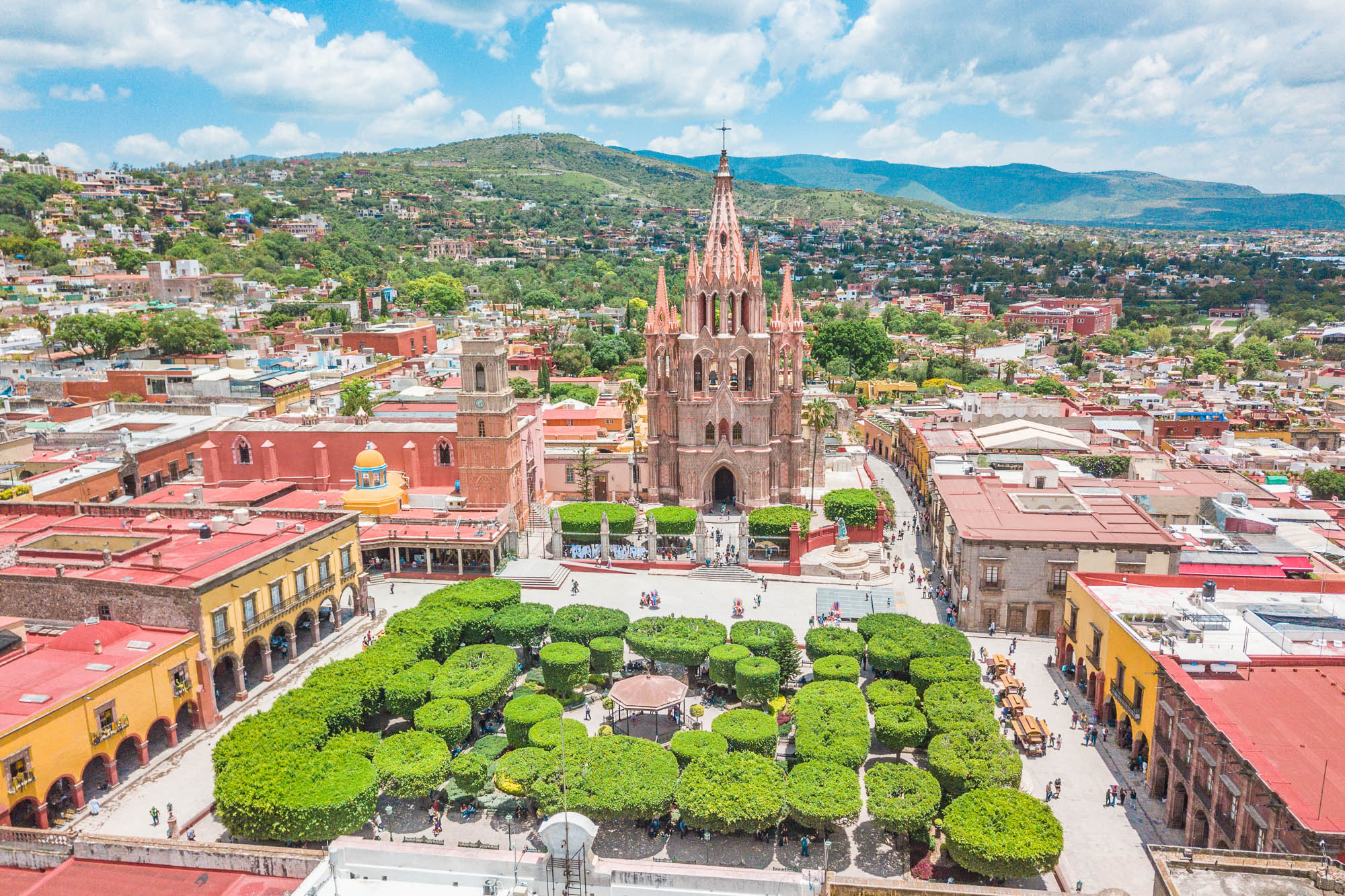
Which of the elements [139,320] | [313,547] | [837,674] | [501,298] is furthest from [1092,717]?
[501,298]

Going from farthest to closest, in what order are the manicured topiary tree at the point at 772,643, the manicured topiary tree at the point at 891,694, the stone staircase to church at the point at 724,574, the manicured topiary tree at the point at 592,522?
the manicured topiary tree at the point at 592,522 < the stone staircase to church at the point at 724,574 < the manicured topiary tree at the point at 772,643 < the manicured topiary tree at the point at 891,694

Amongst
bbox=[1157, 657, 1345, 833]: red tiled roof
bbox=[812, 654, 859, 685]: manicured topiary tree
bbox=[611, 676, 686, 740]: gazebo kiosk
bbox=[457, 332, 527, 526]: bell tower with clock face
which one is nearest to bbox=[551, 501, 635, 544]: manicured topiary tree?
bbox=[457, 332, 527, 526]: bell tower with clock face

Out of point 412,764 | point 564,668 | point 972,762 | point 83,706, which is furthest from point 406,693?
point 972,762

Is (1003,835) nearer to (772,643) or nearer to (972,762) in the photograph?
(972,762)

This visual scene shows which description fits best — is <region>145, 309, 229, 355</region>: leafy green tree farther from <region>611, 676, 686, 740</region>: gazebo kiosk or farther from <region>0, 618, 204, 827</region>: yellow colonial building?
<region>611, 676, 686, 740</region>: gazebo kiosk

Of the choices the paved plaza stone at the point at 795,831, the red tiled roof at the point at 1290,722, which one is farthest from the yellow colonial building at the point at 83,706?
the red tiled roof at the point at 1290,722

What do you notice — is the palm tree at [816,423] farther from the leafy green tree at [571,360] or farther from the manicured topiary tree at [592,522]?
the leafy green tree at [571,360]
